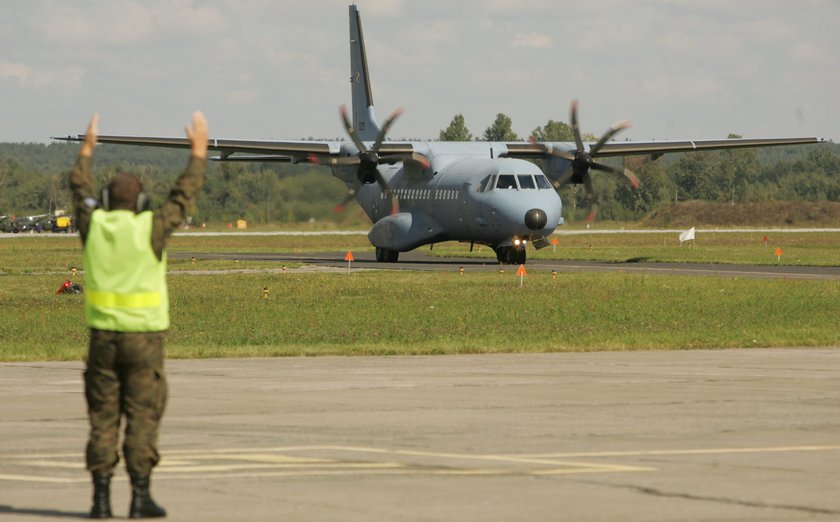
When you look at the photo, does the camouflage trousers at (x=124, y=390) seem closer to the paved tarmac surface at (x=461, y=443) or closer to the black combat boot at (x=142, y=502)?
the black combat boot at (x=142, y=502)

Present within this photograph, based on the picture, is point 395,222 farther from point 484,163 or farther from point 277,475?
point 277,475

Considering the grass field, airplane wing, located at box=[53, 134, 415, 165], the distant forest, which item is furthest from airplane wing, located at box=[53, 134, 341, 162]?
the distant forest

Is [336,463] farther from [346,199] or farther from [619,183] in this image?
[619,183]

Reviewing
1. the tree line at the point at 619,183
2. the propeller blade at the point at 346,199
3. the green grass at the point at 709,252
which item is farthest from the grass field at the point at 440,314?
the tree line at the point at 619,183

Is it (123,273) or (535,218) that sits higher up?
(535,218)

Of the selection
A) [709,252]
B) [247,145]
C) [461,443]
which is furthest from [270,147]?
[461,443]

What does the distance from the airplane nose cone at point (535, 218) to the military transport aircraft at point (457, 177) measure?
3 cm

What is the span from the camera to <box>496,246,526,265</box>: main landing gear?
49719 millimetres

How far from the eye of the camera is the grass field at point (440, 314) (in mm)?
22422

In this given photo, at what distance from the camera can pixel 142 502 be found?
28.9ft

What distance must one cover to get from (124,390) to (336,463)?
211cm

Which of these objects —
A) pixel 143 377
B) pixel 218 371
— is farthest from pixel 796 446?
pixel 218 371

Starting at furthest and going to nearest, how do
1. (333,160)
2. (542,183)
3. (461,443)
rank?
(333,160) → (542,183) → (461,443)

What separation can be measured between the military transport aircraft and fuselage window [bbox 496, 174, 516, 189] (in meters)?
0.03
